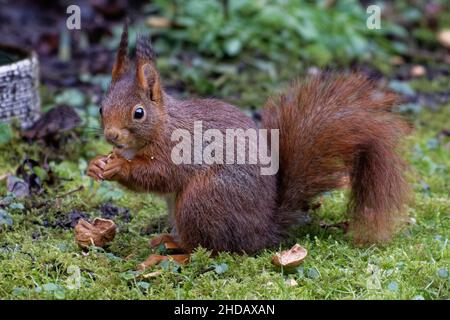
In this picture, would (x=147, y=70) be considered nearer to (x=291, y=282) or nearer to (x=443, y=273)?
(x=291, y=282)

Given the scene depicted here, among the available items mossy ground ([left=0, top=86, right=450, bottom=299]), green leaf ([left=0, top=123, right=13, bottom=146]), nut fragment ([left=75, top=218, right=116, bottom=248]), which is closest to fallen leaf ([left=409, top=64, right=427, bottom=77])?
mossy ground ([left=0, top=86, right=450, bottom=299])

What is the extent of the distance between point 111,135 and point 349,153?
3.29 feet

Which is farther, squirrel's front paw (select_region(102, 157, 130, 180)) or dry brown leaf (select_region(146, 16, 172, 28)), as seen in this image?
dry brown leaf (select_region(146, 16, 172, 28))

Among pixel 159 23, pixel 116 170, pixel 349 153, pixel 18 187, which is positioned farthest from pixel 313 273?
pixel 159 23

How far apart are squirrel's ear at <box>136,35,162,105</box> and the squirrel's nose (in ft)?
0.77

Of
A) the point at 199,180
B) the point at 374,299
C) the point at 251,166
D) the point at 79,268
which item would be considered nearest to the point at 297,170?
the point at 251,166

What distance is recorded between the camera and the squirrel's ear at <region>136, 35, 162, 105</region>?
3.17 m

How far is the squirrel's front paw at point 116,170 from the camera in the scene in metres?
3.19

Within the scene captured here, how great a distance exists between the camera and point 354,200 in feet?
10.9

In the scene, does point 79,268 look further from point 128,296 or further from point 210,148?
point 210,148

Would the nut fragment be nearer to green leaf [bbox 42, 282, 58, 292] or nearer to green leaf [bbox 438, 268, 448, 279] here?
green leaf [bbox 42, 282, 58, 292]

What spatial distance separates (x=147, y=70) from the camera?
322cm

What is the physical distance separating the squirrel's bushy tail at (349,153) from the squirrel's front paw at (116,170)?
686 mm

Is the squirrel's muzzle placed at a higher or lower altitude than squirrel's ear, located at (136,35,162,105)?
lower
